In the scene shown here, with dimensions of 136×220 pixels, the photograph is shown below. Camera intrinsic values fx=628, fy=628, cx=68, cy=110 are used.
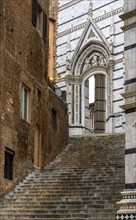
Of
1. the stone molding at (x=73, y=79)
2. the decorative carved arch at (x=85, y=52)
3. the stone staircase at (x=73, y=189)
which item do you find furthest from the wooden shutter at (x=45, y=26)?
the stone molding at (x=73, y=79)

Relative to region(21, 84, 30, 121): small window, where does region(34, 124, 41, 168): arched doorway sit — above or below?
below

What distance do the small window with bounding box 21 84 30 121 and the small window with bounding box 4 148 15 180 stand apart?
221 centimetres

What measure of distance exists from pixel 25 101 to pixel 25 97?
17cm

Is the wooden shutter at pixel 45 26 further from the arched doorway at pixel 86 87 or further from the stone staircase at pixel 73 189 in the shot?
the arched doorway at pixel 86 87

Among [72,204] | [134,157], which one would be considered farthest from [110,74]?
[134,157]

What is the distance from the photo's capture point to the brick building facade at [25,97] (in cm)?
2295

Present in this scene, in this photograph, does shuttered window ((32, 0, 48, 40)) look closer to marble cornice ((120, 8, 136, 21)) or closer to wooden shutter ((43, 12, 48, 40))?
wooden shutter ((43, 12, 48, 40))

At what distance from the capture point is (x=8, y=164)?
23.1 metres

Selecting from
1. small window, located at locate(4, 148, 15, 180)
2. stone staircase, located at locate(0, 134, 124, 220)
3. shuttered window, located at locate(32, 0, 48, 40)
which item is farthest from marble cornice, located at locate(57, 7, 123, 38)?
small window, located at locate(4, 148, 15, 180)

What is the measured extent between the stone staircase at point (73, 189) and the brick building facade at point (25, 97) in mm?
762

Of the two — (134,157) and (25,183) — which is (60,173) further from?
(134,157)

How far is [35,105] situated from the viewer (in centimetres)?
2627

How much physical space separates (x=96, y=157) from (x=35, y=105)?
11.0 ft

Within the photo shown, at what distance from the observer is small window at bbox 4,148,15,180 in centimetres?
2286
